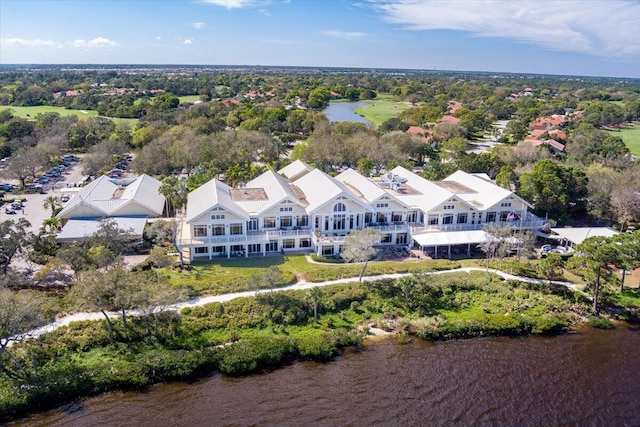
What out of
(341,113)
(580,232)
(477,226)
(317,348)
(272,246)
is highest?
(341,113)

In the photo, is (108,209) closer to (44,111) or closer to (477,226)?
(477,226)

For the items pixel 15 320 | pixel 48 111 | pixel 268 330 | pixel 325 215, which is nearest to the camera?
pixel 15 320

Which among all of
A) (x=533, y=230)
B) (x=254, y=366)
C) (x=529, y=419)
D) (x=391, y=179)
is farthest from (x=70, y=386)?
(x=533, y=230)

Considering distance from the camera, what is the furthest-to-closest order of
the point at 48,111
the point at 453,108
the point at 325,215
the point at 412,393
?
the point at 453,108, the point at 48,111, the point at 325,215, the point at 412,393

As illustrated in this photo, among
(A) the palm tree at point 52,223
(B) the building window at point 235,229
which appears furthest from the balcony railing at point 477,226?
(A) the palm tree at point 52,223

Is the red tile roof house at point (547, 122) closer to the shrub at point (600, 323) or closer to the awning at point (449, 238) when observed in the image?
the awning at point (449, 238)

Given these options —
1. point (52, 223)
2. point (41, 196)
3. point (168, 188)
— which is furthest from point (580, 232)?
point (41, 196)

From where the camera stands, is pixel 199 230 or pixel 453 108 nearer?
pixel 199 230
